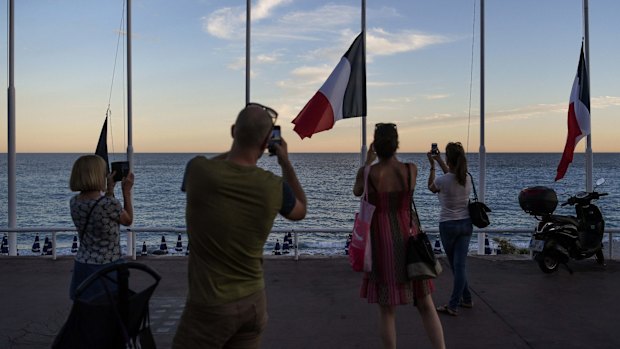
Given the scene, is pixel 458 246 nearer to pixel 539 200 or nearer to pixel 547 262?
pixel 547 262

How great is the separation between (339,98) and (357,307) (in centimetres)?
351

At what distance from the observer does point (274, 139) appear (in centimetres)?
275

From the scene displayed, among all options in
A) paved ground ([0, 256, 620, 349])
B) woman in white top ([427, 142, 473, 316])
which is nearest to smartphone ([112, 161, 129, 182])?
paved ground ([0, 256, 620, 349])

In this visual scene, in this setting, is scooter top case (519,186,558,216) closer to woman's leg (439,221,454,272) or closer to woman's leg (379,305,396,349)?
woman's leg (439,221,454,272)

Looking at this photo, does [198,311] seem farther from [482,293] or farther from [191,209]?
[482,293]

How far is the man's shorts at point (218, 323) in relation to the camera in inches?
98.0

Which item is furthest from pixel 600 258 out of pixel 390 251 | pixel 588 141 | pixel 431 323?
pixel 390 251

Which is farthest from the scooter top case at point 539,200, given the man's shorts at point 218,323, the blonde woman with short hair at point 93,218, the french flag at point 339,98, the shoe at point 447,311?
the man's shorts at point 218,323

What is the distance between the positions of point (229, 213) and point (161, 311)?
12.6ft

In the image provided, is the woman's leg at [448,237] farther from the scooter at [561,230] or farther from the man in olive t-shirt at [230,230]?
the man in olive t-shirt at [230,230]

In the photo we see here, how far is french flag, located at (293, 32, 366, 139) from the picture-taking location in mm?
8008

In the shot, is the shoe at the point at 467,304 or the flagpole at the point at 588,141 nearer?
the shoe at the point at 467,304

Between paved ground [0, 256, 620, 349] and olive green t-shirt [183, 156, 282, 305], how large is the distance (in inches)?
100

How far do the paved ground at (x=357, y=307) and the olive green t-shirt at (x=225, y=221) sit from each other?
2.54 meters
